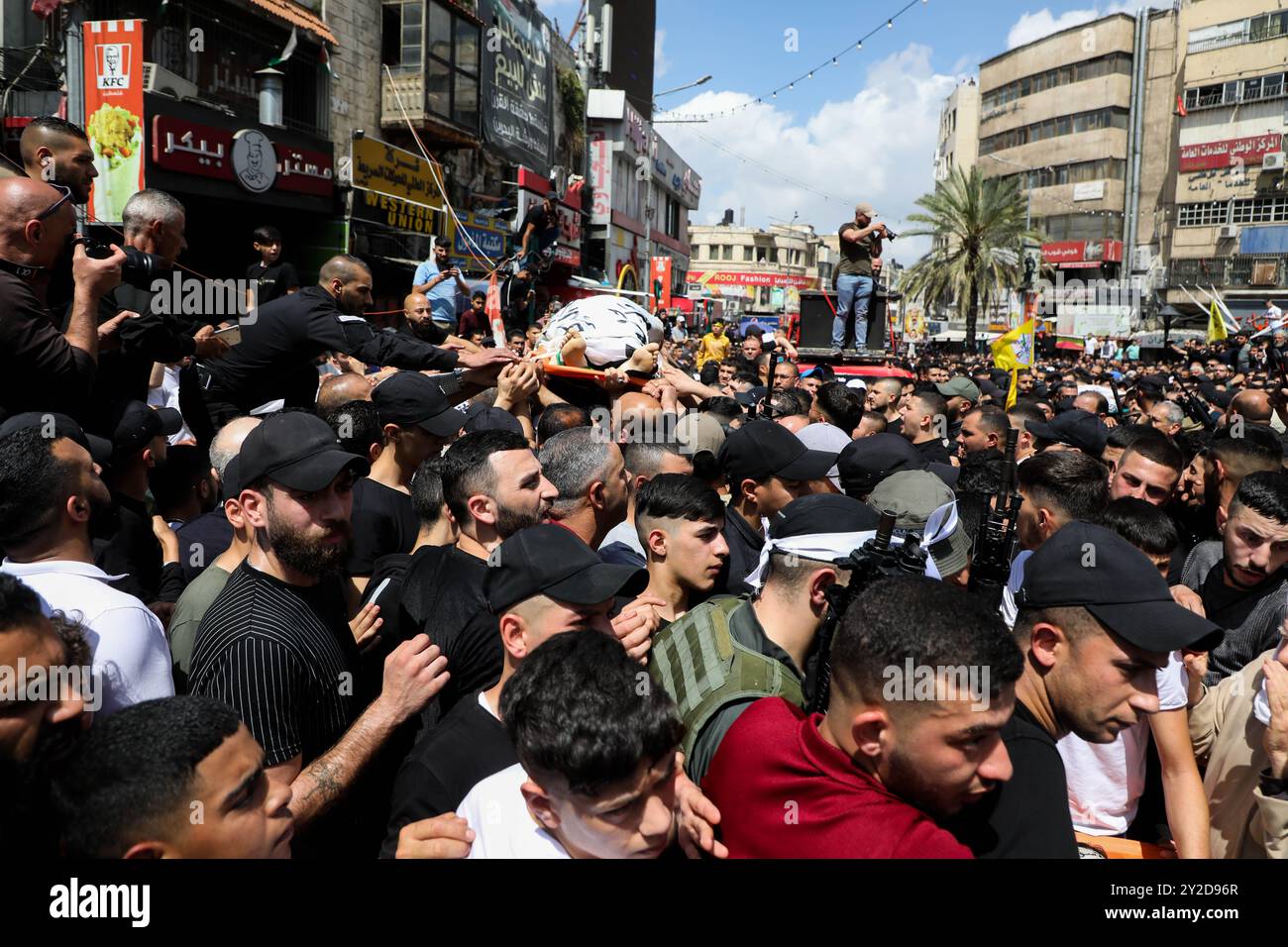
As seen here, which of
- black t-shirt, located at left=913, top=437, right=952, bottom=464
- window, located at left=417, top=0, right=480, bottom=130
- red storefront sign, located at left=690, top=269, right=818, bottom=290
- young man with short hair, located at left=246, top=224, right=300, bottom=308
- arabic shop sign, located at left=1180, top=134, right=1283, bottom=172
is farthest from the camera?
red storefront sign, located at left=690, top=269, right=818, bottom=290

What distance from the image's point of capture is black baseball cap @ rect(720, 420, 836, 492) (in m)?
4.59

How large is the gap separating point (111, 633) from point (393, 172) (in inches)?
717

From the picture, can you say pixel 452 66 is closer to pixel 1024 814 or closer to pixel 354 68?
pixel 354 68

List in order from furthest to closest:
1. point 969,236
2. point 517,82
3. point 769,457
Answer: point 969,236 → point 517,82 → point 769,457

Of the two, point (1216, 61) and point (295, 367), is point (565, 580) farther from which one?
point (1216, 61)

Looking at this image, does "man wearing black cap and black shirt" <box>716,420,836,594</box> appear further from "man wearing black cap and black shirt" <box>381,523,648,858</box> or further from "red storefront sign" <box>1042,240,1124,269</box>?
"red storefront sign" <box>1042,240,1124,269</box>

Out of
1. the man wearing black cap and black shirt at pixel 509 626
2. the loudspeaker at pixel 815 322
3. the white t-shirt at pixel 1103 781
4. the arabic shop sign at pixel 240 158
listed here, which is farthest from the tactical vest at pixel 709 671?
the arabic shop sign at pixel 240 158

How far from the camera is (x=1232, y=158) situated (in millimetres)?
48938

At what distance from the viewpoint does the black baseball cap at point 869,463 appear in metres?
5.43

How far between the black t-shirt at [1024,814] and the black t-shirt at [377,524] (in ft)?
9.04

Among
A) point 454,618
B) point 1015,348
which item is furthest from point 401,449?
A: point 1015,348

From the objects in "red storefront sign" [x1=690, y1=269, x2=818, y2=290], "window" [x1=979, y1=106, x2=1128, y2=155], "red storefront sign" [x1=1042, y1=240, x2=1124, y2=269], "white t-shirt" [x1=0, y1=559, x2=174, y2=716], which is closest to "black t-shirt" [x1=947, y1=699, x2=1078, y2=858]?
"white t-shirt" [x1=0, y1=559, x2=174, y2=716]

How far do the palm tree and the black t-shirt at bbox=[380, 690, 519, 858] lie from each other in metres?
37.7

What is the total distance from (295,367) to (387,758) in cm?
339
